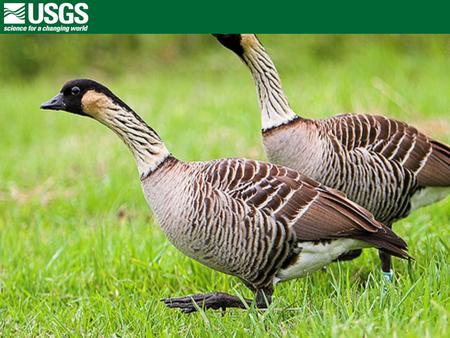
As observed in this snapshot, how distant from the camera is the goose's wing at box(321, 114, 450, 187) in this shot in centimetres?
556

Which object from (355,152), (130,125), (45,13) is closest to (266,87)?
(355,152)

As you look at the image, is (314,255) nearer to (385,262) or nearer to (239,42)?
(385,262)

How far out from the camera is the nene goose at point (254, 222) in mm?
4691

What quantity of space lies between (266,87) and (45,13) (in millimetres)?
2085

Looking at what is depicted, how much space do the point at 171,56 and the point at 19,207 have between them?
12109 millimetres

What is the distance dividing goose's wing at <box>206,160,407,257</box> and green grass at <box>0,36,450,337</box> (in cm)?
29

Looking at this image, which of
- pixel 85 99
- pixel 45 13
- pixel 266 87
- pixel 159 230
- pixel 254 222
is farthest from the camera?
pixel 159 230

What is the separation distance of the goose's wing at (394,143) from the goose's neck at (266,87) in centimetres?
33

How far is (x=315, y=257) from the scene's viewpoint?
190 inches

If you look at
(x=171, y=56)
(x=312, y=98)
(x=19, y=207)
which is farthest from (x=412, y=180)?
(x=171, y=56)

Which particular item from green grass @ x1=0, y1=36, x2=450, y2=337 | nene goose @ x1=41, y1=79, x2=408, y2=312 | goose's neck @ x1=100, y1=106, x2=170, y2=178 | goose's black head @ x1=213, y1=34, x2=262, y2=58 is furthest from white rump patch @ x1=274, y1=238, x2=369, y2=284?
goose's black head @ x1=213, y1=34, x2=262, y2=58

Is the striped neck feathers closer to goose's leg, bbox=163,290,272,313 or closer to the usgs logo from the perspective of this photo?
goose's leg, bbox=163,290,272,313

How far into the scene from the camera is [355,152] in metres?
5.48

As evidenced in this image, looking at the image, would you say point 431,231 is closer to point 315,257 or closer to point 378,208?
point 378,208
